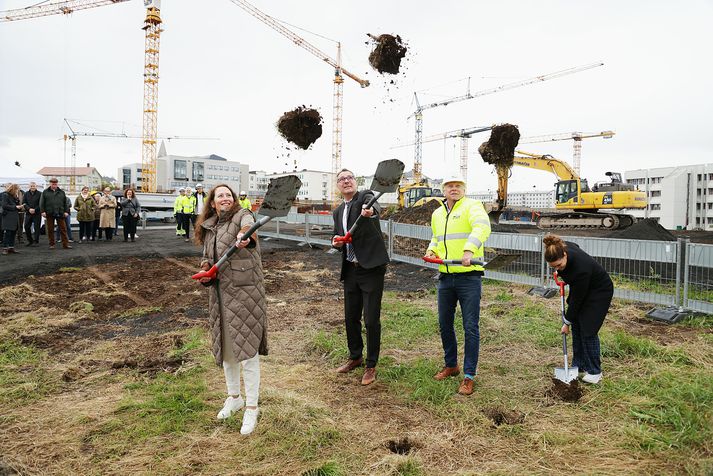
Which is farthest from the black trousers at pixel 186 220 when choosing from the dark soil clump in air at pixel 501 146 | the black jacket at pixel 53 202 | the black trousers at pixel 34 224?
the dark soil clump in air at pixel 501 146

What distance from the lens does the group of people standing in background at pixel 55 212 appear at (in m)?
11.7

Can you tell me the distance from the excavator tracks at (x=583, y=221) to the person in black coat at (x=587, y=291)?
709 inches

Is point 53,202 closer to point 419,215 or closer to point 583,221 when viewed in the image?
point 419,215

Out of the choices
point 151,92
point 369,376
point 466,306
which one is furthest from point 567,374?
point 151,92

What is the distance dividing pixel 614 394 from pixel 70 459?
396 centimetres

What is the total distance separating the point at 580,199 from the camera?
2072 centimetres

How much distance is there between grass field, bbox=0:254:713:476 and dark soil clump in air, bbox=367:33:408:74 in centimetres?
543

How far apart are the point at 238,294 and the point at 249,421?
2.89 ft

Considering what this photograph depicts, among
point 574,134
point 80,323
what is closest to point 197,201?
point 80,323

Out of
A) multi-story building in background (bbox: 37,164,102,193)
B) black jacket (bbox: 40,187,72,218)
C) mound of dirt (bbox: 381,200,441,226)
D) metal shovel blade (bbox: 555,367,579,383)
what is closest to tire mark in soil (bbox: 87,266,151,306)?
black jacket (bbox: 40,187,72,218)

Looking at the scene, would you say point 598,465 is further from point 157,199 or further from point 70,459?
point 157,199

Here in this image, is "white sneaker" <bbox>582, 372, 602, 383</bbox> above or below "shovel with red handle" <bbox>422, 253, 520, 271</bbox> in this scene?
below

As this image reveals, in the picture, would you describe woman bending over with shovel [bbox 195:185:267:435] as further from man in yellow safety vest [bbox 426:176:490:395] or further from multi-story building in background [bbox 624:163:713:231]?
multi-story building in background [bbox 624:163:713:231]

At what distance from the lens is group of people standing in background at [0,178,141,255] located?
11656 mm
